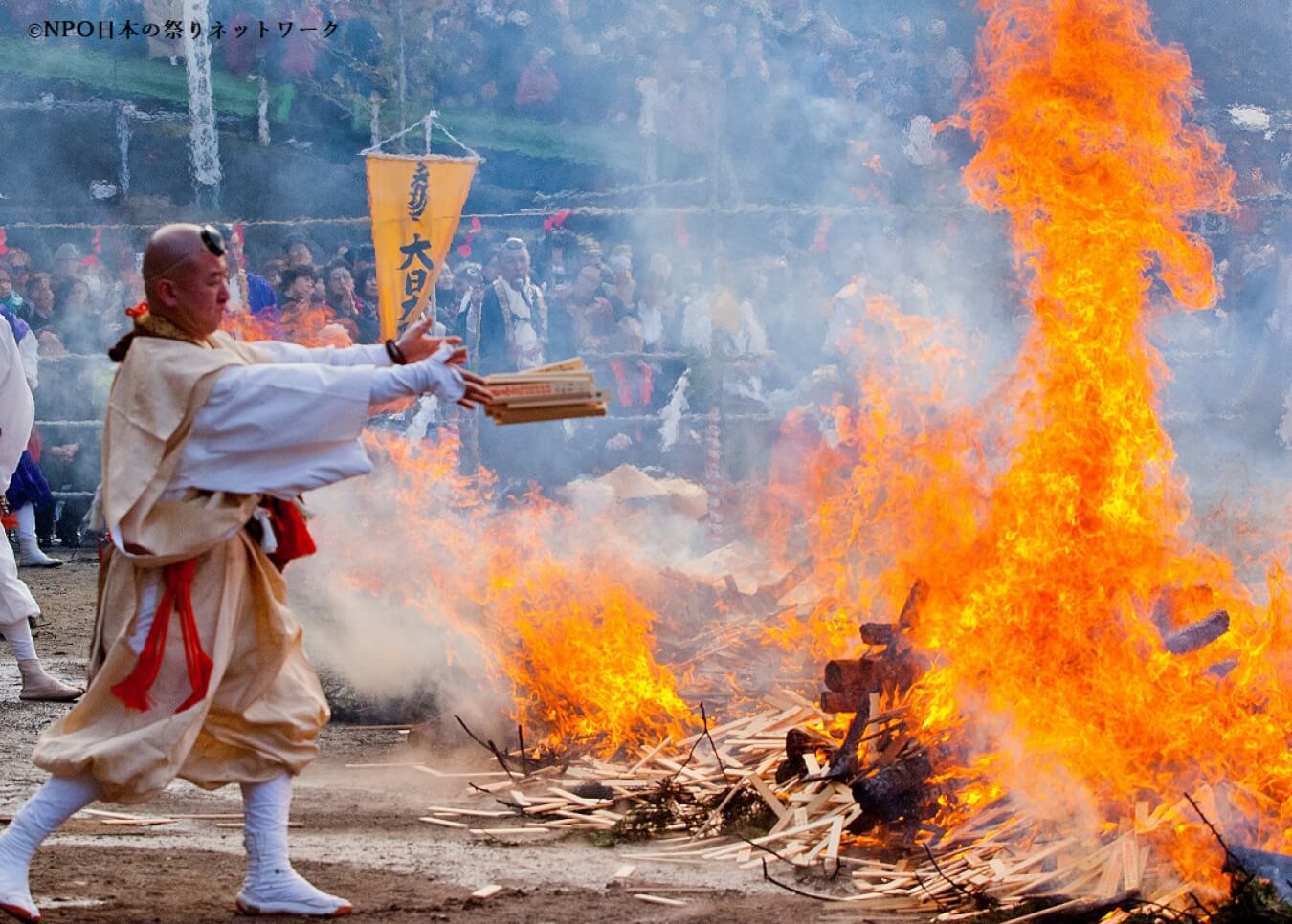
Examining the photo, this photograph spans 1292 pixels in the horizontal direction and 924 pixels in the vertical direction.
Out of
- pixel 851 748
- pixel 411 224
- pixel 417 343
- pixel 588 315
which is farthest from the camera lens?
pixel 588 315

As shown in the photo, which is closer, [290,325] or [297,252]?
[290,325]

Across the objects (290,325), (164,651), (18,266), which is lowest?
(164,651)

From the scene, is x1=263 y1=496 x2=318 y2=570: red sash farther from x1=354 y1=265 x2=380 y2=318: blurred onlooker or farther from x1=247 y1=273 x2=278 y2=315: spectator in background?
x1=354 y1=265 x2=380 y2=318: blurred onlooker

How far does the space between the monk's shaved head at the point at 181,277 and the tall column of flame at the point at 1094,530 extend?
3.35 metres

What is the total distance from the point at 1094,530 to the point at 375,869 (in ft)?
10.9

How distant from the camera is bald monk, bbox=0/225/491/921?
4156 mm

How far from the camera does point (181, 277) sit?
4.32 meters

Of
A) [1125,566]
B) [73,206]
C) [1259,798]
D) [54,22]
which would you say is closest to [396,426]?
[73,206]

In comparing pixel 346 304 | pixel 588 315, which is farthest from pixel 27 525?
pixel 588 315

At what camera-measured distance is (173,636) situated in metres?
4.27

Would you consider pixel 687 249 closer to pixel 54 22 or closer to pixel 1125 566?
pixel 54 22

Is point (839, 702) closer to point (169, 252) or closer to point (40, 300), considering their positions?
point (169, 252)

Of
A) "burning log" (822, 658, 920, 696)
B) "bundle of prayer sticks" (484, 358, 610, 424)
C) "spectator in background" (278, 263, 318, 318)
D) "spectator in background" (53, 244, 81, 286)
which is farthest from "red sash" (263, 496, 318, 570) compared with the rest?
"spectator in background" (53, 244, 81, 286)

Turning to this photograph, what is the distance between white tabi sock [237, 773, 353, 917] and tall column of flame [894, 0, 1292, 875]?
2.61 m
